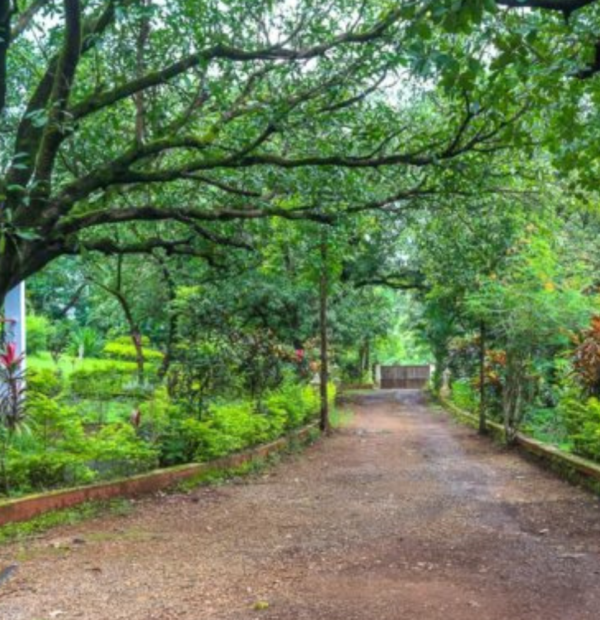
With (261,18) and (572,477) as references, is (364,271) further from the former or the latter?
(261,18)

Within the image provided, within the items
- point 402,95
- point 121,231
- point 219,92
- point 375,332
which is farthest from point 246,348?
point 375,332

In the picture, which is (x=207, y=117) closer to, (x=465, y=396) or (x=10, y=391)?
(x=10, y=391)

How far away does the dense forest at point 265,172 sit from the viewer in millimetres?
6551

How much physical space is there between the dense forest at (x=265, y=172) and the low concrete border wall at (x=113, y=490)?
9.4 inches

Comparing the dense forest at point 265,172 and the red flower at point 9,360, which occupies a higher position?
the dense forest at point 265,172

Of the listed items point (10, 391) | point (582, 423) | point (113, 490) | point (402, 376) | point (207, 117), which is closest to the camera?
point (10, 391)

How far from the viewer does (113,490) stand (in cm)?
807

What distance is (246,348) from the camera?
1299cm

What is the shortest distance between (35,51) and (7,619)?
25.0 feet

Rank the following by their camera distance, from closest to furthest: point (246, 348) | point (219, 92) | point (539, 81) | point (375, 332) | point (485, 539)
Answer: point (539, 81) → point (485, 539) → point (219, 92) → point (246, 348) → point (375, 332)

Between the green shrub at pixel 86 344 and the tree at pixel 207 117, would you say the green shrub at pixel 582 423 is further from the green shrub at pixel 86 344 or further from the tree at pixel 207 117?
the green shrub at pixel 86 344

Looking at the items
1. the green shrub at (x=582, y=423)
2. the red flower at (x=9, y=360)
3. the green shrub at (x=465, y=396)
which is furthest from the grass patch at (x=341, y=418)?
the red flower at (x=9, y=360)

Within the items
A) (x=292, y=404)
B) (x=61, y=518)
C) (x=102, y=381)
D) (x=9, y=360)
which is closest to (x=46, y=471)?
(x=61, y=518)

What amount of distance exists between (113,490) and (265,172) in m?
4.11
